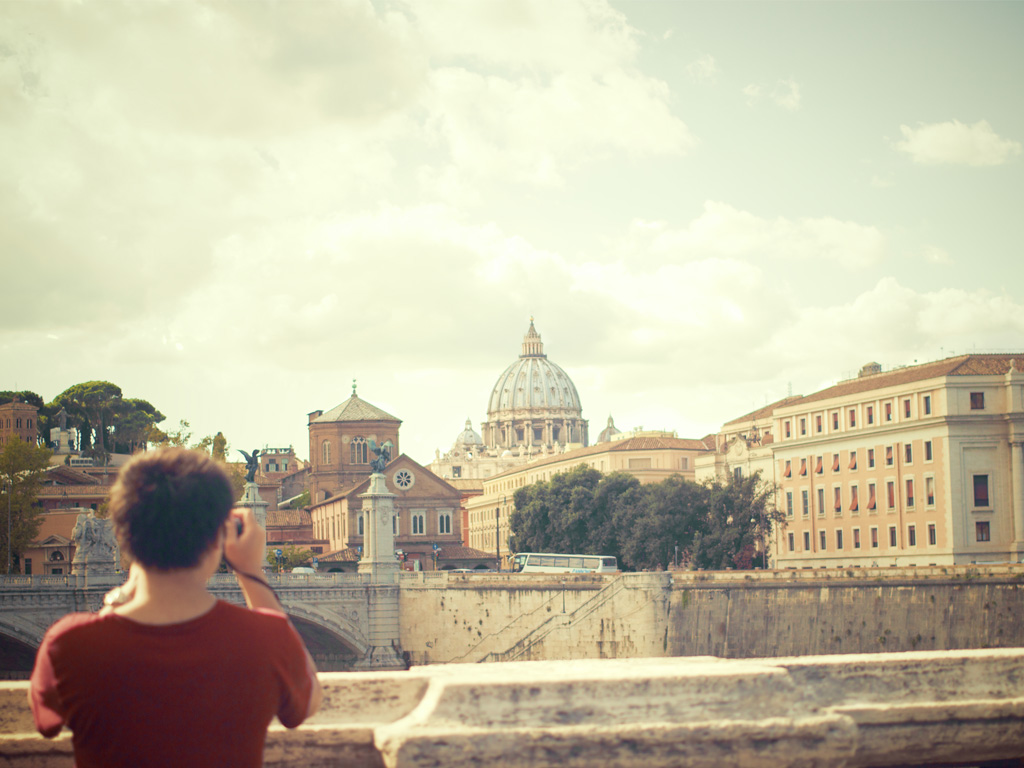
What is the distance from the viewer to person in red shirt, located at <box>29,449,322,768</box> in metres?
3.93

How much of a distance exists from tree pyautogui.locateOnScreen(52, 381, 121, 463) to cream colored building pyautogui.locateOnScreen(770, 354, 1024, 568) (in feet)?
270

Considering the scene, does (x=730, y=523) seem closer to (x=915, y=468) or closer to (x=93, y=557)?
(x=915, y=468)

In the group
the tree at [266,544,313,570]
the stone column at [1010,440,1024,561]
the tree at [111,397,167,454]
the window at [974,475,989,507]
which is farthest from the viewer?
the tree at [111,397,167,454]

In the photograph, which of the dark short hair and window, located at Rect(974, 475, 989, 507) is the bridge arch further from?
the dark short hair

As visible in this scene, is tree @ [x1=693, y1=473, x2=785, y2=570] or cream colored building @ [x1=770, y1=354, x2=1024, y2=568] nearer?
cream colored building @ [x1=770, y1=354, x2=1024, y2=568]

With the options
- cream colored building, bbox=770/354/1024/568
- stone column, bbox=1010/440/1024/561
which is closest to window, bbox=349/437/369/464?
cream colored building, bbox=770/354/1024/568

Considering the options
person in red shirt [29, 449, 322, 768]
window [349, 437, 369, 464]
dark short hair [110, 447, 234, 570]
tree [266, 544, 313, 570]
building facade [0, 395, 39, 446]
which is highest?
building facade [0, 395, 39, 446]

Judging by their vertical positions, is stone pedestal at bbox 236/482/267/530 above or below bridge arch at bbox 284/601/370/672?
above

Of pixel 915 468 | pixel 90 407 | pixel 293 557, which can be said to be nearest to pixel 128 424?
pixel 90 407

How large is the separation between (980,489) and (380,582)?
3162cm

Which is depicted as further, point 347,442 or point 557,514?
point 347,442

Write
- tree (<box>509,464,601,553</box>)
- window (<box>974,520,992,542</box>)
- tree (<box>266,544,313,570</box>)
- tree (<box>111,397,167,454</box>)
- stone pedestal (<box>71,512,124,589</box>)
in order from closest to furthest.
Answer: stone pedestal (<box>71,512,124,589</box>), window (<box>974,520,992,542</box>), tree (<box>509,464,601,553</box>), tree (<box>266,544,313,570</box>), tree (<box>111,397,167,454</box>)

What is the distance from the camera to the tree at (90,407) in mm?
133875

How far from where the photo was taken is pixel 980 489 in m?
65.4
